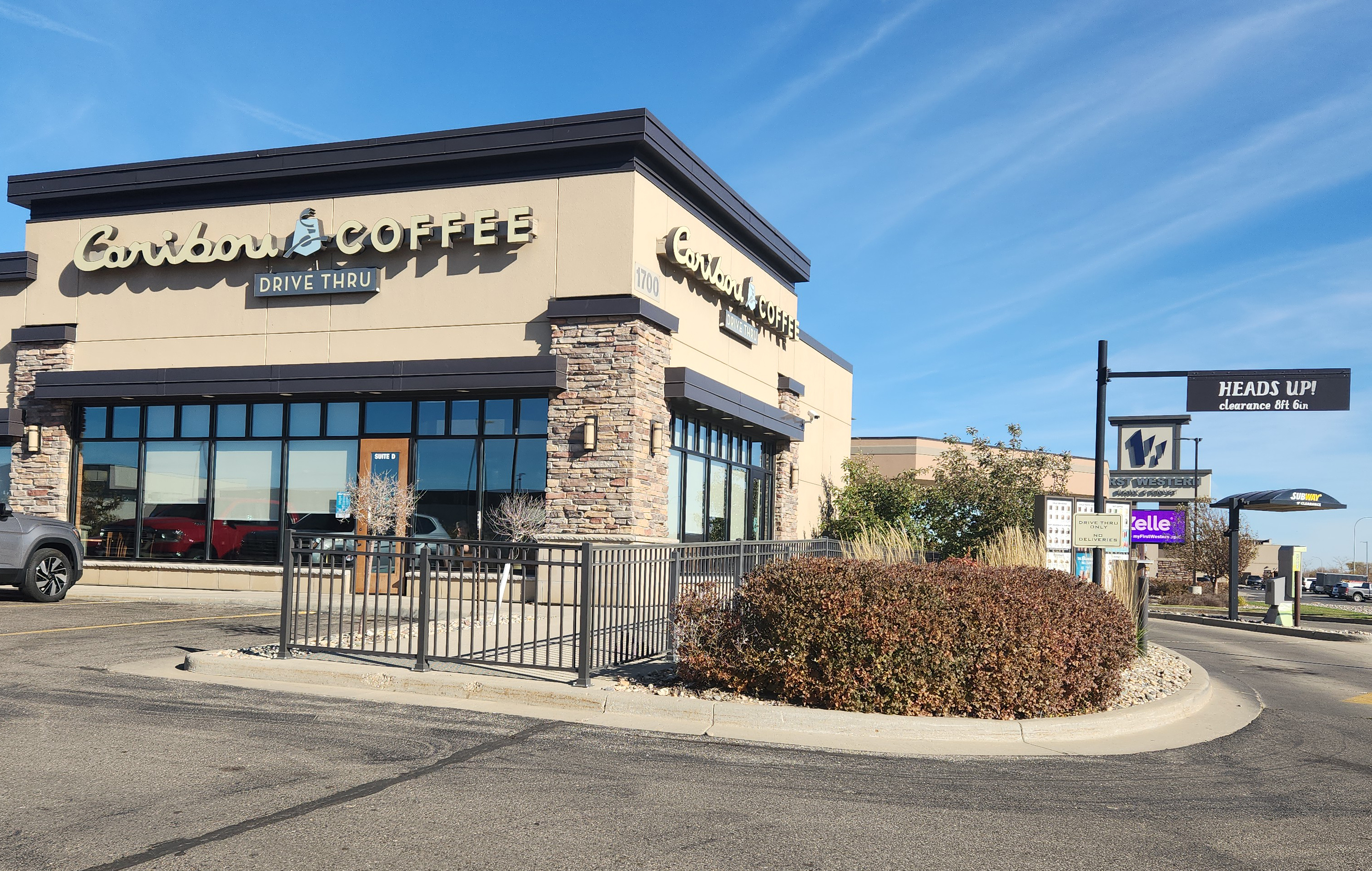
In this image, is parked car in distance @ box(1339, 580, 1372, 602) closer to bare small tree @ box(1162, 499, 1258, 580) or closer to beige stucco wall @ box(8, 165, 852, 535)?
bare small tree @ box(1162, 499, 1258, 580)

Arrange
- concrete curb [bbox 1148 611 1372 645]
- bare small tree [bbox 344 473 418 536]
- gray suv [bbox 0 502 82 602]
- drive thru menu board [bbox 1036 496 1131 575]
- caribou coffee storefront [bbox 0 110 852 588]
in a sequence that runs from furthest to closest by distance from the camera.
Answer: concrete curb [bbox 1148 611 1372 645]
caribou coffee storefront [bbox 0 110 852 588]
bare small tree [bbox 344 473 418 536]
gray suv [bbox 0 502 82 602]
drive thru menu board [bbox 1036 496 1131 575]

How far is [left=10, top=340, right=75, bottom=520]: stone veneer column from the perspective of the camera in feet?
69.4

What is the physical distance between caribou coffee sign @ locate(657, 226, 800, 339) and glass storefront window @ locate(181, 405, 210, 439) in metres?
9.66

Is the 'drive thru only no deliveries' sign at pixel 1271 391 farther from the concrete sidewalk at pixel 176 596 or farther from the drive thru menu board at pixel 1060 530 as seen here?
the concrete sidewalk at pixel 176 596

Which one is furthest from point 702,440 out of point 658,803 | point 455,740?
point 658,803

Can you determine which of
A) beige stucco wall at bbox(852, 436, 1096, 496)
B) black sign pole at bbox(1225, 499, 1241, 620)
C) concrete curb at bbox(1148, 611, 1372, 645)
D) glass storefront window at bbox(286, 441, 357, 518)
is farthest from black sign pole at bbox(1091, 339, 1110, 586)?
beige stucco wall at bbox(852, 436, 1096, 496)

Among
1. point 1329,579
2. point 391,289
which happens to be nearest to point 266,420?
point 391,289

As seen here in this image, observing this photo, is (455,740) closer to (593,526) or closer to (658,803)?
(658,803)

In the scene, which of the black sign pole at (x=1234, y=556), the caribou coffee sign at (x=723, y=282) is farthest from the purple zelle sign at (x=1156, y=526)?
the caribou coffee sign at (x=723, y=282)

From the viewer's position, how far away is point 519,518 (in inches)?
694

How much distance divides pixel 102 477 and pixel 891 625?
60.7 ft

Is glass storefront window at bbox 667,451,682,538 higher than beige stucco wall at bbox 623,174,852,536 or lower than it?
lower

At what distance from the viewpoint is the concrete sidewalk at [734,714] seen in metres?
8.30

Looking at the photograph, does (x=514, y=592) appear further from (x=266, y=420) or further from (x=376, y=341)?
(x=266, y=420)
